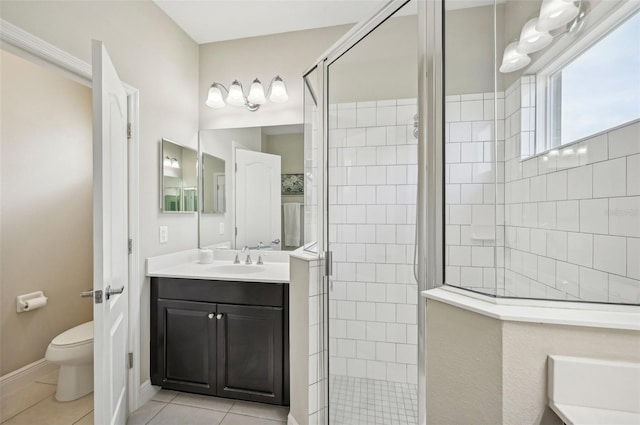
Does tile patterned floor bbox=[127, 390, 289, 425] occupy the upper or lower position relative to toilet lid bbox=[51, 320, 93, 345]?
lower

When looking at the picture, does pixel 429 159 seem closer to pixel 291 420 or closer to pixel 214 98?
pixel 291 420

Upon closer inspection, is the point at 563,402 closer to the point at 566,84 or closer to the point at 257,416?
the point at 566,84

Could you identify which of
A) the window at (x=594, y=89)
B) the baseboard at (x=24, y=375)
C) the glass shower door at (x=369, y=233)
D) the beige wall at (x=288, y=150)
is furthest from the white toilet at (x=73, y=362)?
the window at (x=594, y=89)

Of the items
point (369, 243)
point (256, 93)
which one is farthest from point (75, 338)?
point (256, 93)

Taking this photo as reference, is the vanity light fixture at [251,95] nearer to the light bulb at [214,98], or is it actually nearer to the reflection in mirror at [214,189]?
the light bulb at [214,98]

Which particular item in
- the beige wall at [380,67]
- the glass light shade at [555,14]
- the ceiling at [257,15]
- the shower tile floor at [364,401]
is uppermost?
the ceiling at [257,15]

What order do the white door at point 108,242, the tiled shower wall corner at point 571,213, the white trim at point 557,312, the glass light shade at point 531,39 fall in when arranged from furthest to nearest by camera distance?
the white door at point 108,242
the glass light shade at point 531,39
the tiled shower wall corner at point 571,213
the white trim at point 557,312

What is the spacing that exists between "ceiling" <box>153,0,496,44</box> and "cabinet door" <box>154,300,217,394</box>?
205cm

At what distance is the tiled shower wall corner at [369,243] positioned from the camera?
1.53 m

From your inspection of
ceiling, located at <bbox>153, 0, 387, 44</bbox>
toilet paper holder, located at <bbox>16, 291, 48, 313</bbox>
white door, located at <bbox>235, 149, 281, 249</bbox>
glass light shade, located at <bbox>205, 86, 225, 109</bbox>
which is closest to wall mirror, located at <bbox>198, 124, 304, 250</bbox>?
white door, located at <bbox>235, 149, 281, 249</bbox>

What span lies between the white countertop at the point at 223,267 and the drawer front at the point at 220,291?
4cm

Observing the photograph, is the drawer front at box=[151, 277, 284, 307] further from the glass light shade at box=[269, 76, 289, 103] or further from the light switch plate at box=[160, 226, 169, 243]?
the glass light shade at box=[269, 76, 289, 103]

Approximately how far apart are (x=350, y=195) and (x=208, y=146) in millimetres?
1473

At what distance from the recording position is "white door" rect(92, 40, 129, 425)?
118 cm
